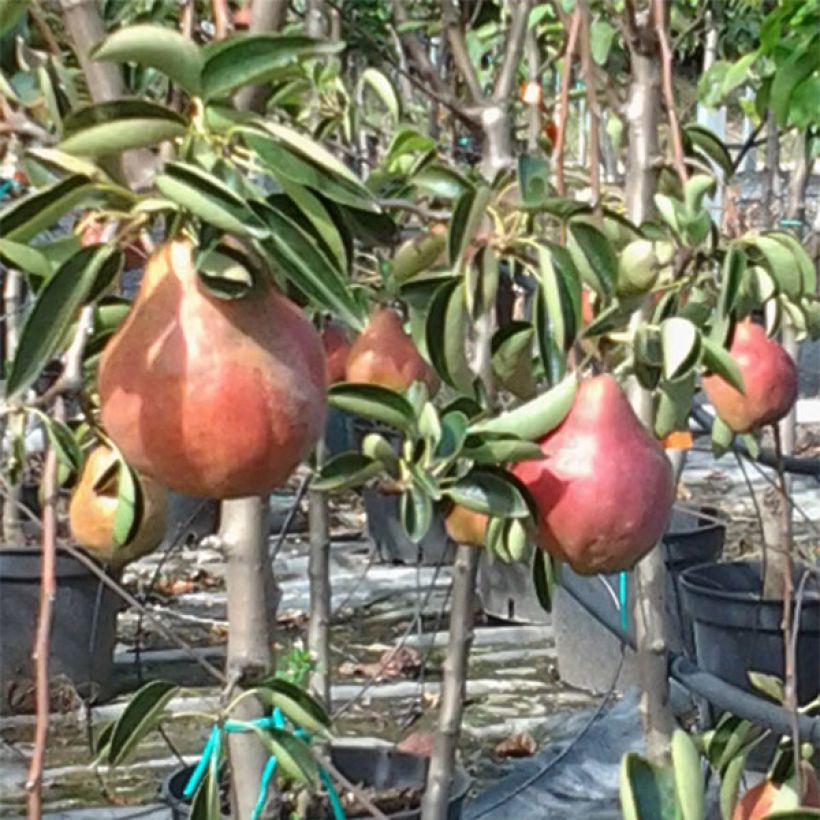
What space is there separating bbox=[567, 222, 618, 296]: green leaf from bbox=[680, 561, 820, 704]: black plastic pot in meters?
1.85

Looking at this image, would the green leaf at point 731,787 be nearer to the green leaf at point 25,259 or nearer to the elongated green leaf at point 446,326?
the elongated green leaf at point 446,326

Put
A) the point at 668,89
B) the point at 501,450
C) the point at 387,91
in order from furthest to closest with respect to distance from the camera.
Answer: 1. the point at 387,91
2. the point at 668,89
3. the point at 501,450

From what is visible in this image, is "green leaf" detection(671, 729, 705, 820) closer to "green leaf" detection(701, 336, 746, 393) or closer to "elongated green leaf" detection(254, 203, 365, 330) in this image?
"green leaf" detection(701, 336, 746, 393)

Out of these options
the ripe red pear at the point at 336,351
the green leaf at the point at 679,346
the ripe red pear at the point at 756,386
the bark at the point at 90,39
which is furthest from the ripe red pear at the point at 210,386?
the ripe red pear at the point at 756,386

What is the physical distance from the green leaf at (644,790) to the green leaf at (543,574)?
0.11 meters

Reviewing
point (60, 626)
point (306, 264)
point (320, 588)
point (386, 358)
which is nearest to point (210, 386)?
point (306, 264)

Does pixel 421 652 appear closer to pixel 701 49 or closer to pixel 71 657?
pixel 71 657

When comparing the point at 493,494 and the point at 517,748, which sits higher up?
the point at 493,494

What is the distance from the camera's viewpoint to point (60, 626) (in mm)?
3543

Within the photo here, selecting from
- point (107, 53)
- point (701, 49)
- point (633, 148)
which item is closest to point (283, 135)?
point (107, 53)

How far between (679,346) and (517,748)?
2307 millimetres

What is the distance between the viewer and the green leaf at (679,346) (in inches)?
33.7

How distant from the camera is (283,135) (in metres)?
0.66

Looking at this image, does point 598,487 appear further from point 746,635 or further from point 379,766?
point 746,635
